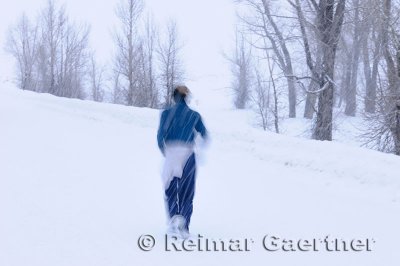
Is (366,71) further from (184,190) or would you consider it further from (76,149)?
(184,190)

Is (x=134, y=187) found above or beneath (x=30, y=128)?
beneath

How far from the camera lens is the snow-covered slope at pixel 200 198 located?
5.20 metres

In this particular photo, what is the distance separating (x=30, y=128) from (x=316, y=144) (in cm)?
843

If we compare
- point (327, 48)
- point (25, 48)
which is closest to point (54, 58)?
point (25, 48)

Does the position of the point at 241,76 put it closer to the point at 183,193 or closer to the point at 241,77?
the point at 241,77

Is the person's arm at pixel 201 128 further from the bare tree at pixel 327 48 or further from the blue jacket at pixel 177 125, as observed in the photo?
the bare tree at pixel 327 48

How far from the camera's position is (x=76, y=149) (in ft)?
39.7

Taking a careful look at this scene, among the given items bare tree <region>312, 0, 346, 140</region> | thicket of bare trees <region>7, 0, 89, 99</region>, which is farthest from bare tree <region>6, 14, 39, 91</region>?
bare tree <region>312, 0, 346, 140</region>

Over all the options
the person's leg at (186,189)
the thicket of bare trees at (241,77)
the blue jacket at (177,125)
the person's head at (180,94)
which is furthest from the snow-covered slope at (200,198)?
the thicket of bare trees at (241,77)

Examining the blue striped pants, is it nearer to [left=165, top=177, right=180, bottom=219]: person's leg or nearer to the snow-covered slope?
[left=165, top=177, right=180, bottom=219]: person's leg

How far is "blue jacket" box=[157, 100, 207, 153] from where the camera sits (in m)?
5.53

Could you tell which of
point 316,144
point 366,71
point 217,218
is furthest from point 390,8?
point 366,71

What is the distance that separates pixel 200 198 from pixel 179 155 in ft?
8.93

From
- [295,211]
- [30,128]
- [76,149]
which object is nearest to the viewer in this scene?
[295,211]
